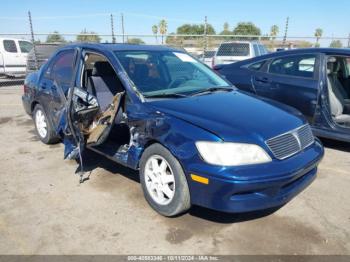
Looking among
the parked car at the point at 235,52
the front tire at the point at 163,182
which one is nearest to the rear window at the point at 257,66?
the front tire at the point at 163,182

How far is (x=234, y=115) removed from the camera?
127 inches

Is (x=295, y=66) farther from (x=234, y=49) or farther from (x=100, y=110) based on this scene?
(x=234, y=49)

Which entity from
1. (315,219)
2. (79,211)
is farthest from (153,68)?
(315,219)

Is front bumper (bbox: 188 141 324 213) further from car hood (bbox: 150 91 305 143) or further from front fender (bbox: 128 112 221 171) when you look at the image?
car hood (bbox: 150 91 305 143)

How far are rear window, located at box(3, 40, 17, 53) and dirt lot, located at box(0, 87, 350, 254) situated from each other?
41.3 feet

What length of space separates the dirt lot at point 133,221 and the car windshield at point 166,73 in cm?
122

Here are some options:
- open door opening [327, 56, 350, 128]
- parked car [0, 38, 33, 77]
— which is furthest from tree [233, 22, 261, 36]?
open door opening [327, 56, 350, 128]

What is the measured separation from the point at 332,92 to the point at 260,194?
3389mm

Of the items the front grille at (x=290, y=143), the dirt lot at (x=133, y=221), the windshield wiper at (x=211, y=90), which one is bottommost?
the dirt lot at (x=133, y=221)

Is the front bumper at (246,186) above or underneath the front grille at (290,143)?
underneath

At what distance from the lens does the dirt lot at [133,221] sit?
2.90 m

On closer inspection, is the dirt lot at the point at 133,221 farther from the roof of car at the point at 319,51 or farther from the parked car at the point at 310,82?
the roof of car at the point at 319,51

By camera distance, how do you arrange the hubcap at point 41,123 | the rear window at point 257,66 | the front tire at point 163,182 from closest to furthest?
the front tire at point 163,182 < the hubcap at point 41,123 < the rear window at point 257,66

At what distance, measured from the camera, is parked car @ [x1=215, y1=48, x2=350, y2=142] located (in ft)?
16.6
